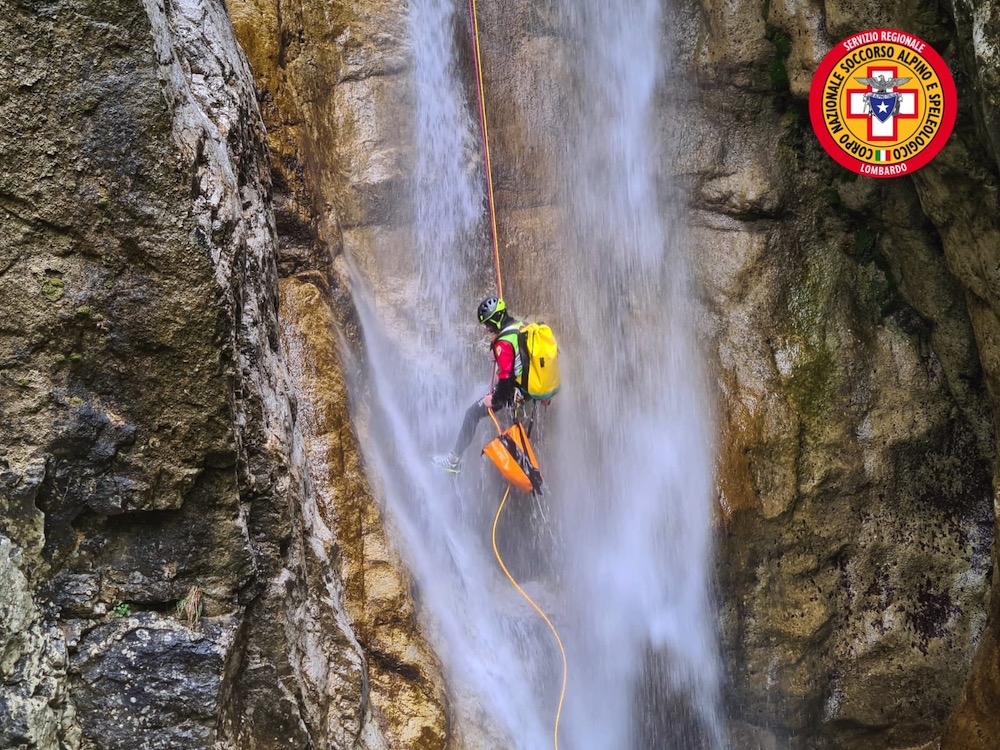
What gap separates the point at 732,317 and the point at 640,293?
0.95m

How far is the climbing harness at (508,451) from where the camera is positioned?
711 cm

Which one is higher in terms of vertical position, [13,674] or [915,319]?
[915,319]

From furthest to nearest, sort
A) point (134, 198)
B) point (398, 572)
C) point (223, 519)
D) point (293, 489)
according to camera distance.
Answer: point (398, 572) → point (293, 489) → point (223, 519) → point (134, 198)

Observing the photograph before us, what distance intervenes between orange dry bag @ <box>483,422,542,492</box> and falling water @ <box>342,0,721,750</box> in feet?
1.98

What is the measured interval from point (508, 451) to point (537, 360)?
0.87 meters

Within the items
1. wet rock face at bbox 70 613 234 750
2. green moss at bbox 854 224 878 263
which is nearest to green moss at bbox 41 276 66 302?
wet rock face at bbox 70 613 234 750

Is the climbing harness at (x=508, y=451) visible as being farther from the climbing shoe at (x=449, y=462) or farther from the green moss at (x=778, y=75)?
the green moss at (x=778, y=75)

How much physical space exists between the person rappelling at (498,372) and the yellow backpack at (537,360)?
0.04m

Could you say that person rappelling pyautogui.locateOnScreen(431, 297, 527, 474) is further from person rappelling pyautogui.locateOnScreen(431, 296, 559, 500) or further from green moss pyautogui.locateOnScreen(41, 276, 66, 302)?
green moss pyautogui.locateOnScreen(41, 276, 66, 302)

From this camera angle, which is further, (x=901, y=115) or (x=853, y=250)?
(x=853, y=250)

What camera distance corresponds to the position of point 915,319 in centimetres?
701

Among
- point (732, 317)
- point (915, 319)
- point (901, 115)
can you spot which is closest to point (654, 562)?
point (732, 317)

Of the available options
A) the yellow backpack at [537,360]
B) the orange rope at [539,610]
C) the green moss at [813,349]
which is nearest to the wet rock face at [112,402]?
the yellow backpack at [537,360]

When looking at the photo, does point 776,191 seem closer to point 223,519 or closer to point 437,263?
point 437,263
